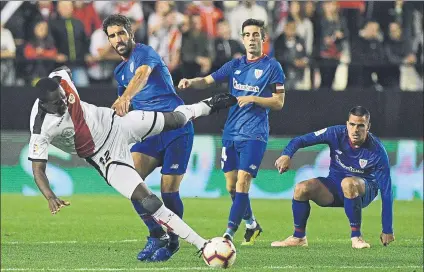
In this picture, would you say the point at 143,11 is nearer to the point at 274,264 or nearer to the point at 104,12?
the point at 104,12

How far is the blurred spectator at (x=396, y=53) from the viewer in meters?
17.8

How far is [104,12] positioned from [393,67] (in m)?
4.72

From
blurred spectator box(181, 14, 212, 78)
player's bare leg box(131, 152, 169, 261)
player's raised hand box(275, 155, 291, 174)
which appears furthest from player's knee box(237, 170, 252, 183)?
blurred spectator box(181, 14, 212, 78)

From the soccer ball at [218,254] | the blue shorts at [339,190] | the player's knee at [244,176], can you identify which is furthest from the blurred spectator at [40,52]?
the soccer ball at [218,254]

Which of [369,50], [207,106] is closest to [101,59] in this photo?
[369,50]

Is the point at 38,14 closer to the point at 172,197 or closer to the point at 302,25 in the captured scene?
the point at 302,25

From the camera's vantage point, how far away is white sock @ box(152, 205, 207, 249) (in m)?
9.25

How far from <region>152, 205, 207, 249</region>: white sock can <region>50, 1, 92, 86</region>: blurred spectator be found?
8.75 metres

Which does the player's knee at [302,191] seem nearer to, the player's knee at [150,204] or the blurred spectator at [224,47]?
the player's knee at [150,204]

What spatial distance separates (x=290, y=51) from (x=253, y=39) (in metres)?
6.58

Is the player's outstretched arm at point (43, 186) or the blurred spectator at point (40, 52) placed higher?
the player's outstretched arm at point (43, 186)

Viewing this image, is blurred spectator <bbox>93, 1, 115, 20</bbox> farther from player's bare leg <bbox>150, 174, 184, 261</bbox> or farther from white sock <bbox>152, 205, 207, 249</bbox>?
white sock <bbox>152, 205, 207, 249</bbox>

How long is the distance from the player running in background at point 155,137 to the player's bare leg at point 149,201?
0.89 metres

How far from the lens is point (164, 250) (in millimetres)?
10141
